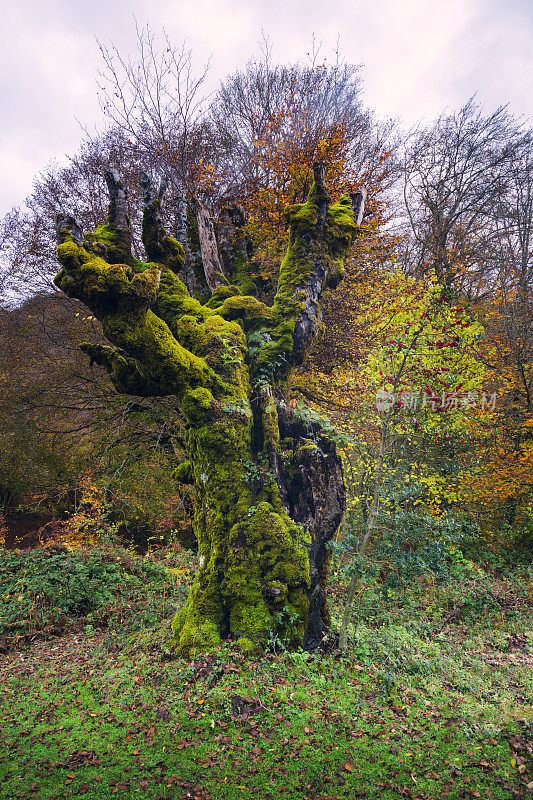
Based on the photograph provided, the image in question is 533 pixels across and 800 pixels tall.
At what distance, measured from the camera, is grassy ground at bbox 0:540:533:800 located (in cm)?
282

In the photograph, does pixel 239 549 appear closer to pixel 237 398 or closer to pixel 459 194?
pixel 237 398

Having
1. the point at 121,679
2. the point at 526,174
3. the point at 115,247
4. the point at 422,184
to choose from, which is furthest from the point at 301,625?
the point at 422,184

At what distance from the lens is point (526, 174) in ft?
42.3

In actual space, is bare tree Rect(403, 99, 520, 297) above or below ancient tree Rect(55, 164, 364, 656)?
above

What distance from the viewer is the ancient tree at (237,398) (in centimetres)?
464

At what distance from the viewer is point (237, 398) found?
5305mm

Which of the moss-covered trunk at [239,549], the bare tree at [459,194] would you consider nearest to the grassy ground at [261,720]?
the moss-covered trunk at [239,549]

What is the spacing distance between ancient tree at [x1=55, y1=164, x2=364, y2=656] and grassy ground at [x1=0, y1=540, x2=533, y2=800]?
2.05ft

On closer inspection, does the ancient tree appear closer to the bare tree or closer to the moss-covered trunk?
the moss-covered trunk

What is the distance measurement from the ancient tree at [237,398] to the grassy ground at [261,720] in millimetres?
624

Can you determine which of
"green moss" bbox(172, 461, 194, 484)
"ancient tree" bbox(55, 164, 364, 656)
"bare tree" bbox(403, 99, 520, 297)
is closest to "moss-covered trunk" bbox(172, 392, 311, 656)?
"ancient tree" bbox(55, 164, 364, 656)

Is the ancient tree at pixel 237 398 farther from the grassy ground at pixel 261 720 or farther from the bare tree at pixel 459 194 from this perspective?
the bare tree at pixel 459 194

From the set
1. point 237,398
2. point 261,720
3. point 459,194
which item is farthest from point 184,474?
point 459,194

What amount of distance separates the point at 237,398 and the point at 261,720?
139 inches
